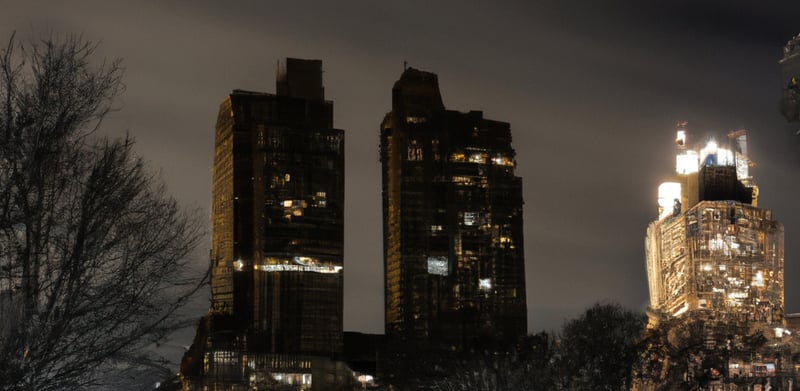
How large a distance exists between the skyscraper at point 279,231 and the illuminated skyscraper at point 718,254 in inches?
1519

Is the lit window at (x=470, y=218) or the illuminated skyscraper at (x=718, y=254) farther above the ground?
the lit window at (x=470, y=218)

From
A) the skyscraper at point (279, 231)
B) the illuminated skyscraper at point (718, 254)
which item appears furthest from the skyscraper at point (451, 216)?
the illuminated skyscraper at point (718, 254)

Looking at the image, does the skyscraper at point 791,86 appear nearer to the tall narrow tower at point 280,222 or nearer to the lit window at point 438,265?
the tall narrow tower at point 280,222

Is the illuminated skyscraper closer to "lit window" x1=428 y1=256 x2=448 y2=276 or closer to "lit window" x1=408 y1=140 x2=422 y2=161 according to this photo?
"lit window" x1=428 y1=256 x2=448 y2=276

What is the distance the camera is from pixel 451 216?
513ft

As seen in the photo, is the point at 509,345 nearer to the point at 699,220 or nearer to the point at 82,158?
the point at 699,220

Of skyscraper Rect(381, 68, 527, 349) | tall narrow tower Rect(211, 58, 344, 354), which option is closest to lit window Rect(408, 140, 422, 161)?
skyscraper Rect(381, 68, 527, 349)

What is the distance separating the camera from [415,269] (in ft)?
498

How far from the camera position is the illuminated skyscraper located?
117 m

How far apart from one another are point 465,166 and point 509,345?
95.5 feet

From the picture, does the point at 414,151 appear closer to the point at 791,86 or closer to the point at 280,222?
the point at 280,222

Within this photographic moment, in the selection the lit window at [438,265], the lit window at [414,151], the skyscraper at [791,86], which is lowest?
the skyscraper at [791,86]

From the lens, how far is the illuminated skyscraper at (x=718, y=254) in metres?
117

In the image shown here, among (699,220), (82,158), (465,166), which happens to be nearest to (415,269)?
(465,166)
